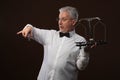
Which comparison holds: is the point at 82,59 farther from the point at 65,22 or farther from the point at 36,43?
the point at 36,43

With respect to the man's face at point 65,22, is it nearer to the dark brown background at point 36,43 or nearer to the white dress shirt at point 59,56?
the white dress shirt at point 59,56

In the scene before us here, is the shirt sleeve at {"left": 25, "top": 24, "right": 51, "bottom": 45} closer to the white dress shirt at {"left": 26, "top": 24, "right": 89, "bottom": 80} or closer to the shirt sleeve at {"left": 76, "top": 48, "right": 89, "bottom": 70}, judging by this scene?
the white dress shirt at {"left": 26, "top": 24, "right": 89, "bottom": 80}

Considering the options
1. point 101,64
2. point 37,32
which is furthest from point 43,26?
point 37,32

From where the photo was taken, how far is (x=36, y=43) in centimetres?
369

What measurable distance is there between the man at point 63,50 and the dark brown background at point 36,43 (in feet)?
2.99

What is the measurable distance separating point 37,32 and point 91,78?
115cm

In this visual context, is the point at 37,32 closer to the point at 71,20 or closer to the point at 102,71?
the point at 71,20

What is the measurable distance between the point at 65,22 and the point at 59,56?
272mm

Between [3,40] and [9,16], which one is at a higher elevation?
[9,16]

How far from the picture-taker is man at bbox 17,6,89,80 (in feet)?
8.63

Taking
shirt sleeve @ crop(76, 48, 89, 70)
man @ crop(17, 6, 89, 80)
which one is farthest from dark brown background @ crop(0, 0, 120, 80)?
shirt sleeve @ crop(76, 48, 89, 70)

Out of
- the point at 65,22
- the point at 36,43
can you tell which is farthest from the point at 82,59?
the point at 36,43

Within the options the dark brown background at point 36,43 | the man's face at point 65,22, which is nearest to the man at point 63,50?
the man's face at point 65,22

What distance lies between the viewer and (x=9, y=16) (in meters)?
3.70
